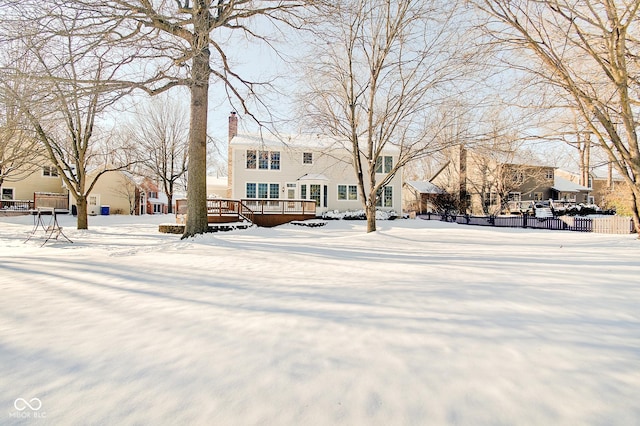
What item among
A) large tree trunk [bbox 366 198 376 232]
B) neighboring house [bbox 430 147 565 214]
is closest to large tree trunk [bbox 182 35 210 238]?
large tree trunk [bbox 366 198 376 232]

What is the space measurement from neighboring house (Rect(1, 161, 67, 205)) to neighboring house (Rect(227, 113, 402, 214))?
1857cm

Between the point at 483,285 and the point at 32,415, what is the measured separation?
4794 millimetres

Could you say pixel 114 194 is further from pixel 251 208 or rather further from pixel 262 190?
pixel 251 208

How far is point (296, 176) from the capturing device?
901 inches

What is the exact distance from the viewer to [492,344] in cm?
242

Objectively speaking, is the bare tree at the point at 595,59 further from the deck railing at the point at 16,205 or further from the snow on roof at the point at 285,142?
the deck railing at the point at 16,205

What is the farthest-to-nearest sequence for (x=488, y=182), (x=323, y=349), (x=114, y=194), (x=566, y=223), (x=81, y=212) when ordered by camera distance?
(x=114, y=194) < (x=488, y=182) < (x=566, y=223) < (x=81, y=212) < (x=323, y=349)

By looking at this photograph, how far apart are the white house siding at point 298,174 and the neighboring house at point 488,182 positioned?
8.01 m

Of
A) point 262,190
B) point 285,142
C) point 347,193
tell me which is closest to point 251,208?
point 262,190

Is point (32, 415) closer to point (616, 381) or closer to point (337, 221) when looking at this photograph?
point (616, 381)

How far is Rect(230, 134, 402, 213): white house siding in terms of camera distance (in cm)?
2166

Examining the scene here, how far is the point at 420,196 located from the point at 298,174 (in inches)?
660

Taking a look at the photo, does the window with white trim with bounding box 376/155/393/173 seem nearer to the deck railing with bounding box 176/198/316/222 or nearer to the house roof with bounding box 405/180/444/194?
the deck railing with bounding box 176/198/316/222

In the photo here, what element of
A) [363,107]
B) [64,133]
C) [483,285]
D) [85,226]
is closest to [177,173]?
[64,133]
